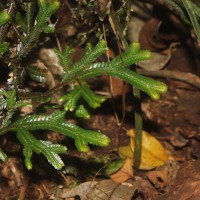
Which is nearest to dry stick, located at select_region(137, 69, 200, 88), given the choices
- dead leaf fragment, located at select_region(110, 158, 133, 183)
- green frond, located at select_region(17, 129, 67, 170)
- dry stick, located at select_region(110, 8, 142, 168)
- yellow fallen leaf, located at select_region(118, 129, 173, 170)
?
yellow fallen leaf, located at select_region(118, 129, 173, 170)

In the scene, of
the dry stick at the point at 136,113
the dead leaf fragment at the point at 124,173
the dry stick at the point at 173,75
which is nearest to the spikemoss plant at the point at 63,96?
the dry stick at the point at 136,113

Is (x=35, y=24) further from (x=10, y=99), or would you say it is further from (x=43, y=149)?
(x=43, y=149)

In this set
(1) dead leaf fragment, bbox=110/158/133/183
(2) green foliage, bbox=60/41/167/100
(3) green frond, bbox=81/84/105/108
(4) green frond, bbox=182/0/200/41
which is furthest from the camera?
(1) dead leaf fragment, bbox=110/158/133/183

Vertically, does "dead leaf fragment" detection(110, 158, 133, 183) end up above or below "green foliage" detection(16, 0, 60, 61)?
below

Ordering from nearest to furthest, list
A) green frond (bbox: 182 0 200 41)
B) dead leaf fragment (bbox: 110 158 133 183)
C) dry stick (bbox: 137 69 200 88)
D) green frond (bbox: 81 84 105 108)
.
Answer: green frond (bbox: 81 84 105 108) < green frond (bbox: 182 0 200 41) < dead leaf fragment (bbox: 110 158 133 183) < dry stick (bbox: 137 69 200 88)

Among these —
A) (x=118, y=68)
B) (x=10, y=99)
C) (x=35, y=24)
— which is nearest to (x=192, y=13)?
(x=118, y=68)

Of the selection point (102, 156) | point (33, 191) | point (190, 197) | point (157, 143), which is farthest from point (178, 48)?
point (33, 191)

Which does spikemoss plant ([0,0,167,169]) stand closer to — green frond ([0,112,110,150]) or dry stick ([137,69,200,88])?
green frond ([0,112,110,150])
